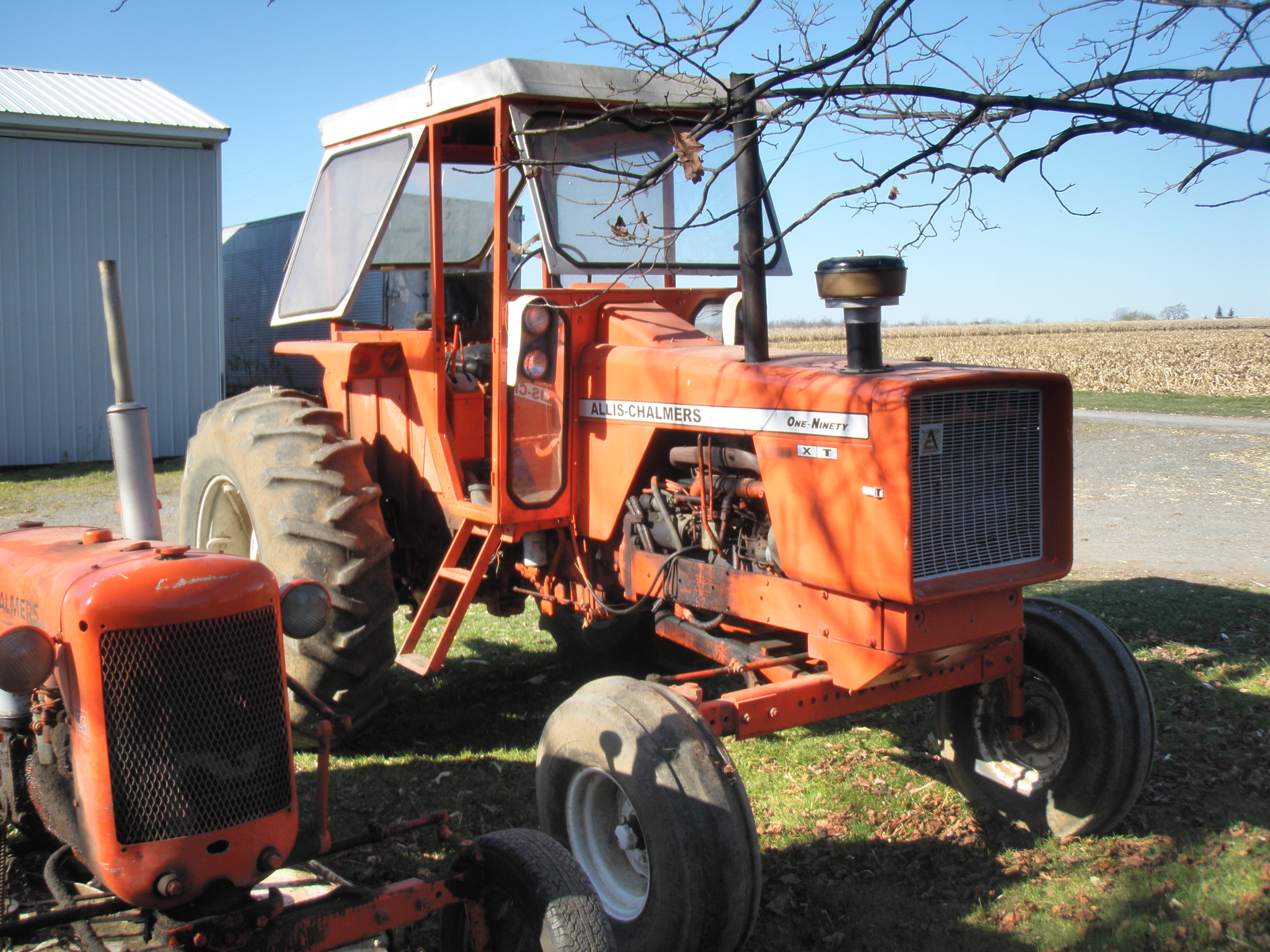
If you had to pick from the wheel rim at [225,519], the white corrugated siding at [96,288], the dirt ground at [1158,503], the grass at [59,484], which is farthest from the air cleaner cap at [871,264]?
the white corrugated siding at [96,288]

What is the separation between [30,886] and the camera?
3.25m

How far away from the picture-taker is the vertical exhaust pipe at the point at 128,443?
10.5 feet

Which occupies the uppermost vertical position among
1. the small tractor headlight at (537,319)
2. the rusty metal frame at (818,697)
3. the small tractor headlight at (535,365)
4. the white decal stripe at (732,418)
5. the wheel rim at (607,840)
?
the small tractor headlight at (537,319)

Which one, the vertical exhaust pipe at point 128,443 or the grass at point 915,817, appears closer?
the vertical exhaust pipe at point 128,443

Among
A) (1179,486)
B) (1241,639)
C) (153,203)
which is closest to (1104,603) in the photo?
(1241,639)

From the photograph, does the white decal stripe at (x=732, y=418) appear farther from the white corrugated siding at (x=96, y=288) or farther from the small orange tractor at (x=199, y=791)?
the white corrugated siding at (x=96, y=288)

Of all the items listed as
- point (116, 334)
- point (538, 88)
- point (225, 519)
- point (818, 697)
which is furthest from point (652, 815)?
point (225, 519)

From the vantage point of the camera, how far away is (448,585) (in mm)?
4578

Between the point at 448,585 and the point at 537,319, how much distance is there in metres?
1.28

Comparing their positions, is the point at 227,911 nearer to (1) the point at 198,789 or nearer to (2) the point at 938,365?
(1) the point at 198,789

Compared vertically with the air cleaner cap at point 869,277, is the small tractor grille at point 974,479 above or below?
below

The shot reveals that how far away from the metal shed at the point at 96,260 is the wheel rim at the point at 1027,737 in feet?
43.5

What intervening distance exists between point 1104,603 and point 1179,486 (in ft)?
21.7

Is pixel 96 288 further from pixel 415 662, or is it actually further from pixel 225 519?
pixel 415 662
